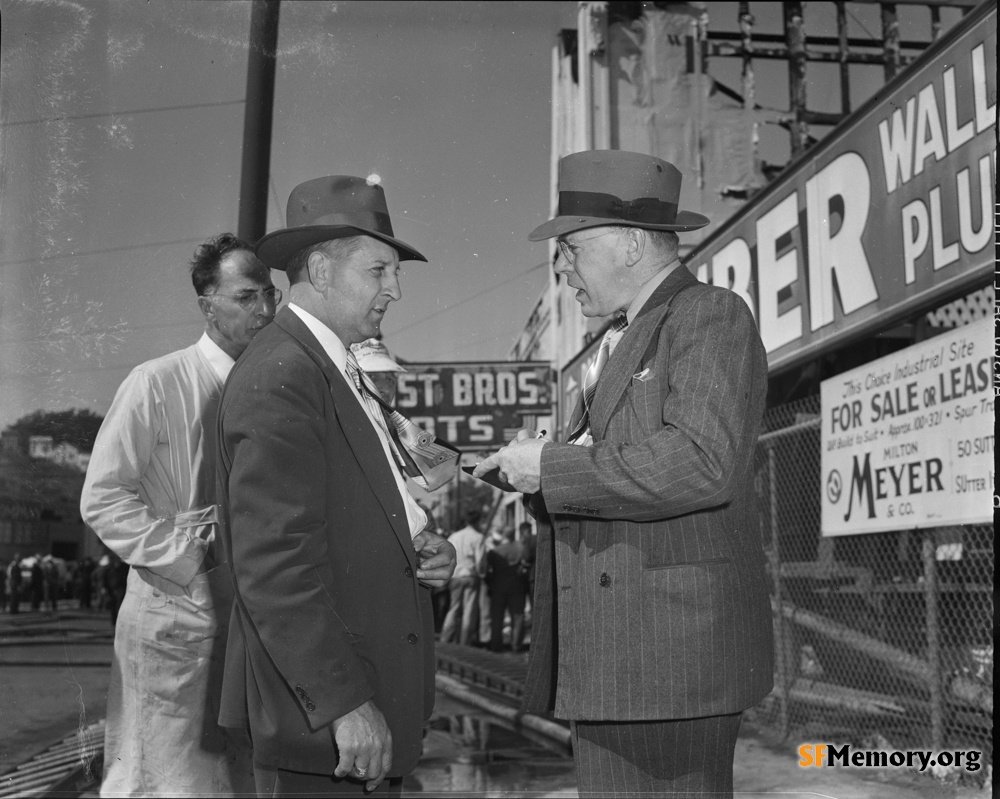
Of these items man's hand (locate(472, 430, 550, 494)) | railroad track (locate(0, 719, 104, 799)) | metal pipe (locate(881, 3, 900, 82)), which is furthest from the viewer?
metal pipe (locate(881, 3, 900, 82))

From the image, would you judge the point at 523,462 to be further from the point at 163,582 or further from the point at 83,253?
the point at 83,253


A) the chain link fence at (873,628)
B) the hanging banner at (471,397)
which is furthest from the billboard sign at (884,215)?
the hanging banner at (471,397)

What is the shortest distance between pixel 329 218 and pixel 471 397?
2056mm

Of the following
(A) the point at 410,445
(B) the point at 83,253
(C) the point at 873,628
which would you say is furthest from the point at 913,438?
(B) the point at 83,253

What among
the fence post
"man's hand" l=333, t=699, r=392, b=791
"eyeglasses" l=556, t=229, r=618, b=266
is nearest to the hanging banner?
"eyeglasses" l=556, t=229, r=618, b=266

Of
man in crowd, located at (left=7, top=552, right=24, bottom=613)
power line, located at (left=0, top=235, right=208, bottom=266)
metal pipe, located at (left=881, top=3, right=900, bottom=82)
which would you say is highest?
metal pipe, located at (left=881, top=3, right=900, bottom=82)

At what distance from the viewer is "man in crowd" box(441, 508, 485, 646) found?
621cm

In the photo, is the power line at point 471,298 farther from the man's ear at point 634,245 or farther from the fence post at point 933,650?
the fence post at point 933,650

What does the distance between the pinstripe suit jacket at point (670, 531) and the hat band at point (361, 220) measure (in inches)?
27.4

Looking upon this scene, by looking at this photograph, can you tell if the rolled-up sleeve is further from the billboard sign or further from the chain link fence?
the chain link fence

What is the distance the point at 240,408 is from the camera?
2.07 metres

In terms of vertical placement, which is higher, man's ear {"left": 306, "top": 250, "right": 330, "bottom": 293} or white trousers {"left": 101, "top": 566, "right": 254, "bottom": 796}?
man's ear {"left": 306, "top": 250, "right": 330, "bottom": 293}

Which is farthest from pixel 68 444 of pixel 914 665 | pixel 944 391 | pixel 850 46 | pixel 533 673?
pixel 850 46

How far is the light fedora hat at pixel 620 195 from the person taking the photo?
2.33m
